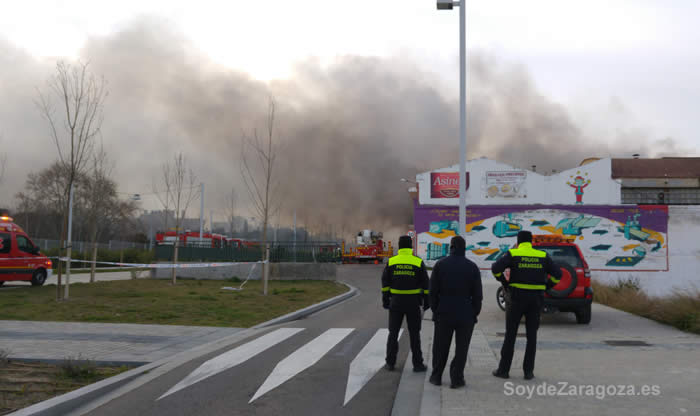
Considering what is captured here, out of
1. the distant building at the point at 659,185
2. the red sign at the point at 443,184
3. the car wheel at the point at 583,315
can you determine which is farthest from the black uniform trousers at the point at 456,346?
the distant building at the point at 659,185

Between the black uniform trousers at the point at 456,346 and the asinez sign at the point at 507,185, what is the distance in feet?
140

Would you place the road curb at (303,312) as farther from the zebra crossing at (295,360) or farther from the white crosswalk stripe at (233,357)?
the zebra crossing at (295,360)

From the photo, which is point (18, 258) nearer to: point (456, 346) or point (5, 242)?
point (5, 242)

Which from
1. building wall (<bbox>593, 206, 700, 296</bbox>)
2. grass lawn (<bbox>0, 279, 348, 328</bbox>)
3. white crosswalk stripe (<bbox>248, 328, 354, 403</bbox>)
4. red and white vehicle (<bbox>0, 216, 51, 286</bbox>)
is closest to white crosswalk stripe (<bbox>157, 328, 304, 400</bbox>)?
white crosswalk stripe (<bbox>248, 328, 354, 403</bbox>)

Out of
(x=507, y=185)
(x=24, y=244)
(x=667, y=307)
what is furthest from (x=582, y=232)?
(x=24, y=244)

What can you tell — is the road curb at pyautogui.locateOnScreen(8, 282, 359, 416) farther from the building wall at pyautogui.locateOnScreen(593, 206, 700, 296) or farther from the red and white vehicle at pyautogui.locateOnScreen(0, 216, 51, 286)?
the building wall at pyautogui.locateOnScreen(593, 206, 700, 296)

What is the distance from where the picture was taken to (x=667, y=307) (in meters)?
11.1

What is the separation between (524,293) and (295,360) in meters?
3.29

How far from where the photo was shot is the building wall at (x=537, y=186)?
46594 millimetres

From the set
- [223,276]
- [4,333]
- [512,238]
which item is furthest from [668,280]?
[4,333]

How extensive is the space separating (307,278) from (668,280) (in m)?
35.9

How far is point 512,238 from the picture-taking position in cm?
4581

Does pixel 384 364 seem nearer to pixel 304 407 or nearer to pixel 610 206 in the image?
pixel 304 407

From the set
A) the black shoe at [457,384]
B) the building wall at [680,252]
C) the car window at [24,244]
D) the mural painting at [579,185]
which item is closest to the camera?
the black shoe at [457,384]
